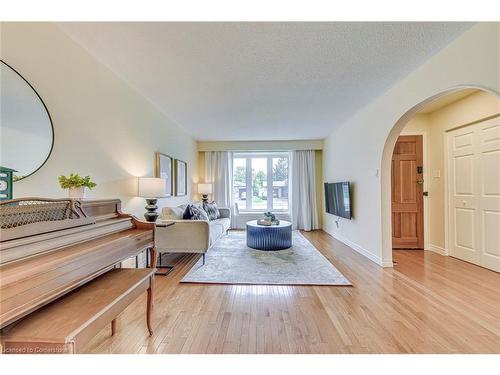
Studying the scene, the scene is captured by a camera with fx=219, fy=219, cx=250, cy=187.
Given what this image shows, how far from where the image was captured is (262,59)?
2205mm

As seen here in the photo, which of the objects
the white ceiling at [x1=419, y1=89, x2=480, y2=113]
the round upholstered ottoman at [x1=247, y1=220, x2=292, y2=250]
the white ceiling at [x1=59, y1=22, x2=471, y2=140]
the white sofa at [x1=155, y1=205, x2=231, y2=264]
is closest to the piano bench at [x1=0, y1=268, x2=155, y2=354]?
the white sofa at [x1=155, y1=205, x2=231, y2=264]

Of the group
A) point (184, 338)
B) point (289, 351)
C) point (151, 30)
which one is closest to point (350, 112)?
point (151, 30)

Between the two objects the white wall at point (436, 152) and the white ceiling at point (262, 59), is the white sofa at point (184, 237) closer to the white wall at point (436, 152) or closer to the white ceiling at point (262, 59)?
the white ceiling at point (262, 59)

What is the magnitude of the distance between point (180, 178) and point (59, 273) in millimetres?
3682

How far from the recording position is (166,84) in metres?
2.76

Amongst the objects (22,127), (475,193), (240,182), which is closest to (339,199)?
(475,193)

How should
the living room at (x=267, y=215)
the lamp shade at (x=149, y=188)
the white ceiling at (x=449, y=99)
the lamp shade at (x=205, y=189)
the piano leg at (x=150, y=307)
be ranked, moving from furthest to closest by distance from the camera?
1. the lamp shade at (x=205, y=189)
2. the white ceiling at (x=449, y=99)
3. the lamp shade at (x=149, y=188)
4. the piano leg at (x=150, y=307)
5. the living room at (x=267, y=215)

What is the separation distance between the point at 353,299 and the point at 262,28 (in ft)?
8.59

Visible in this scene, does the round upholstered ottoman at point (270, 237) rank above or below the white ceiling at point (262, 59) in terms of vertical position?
below

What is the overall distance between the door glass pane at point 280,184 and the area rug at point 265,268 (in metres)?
2.33

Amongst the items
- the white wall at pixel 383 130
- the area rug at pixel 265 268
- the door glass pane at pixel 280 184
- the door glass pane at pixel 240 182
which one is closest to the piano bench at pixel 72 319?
the area rug at pixel 265 268

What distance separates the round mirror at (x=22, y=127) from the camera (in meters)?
1.39

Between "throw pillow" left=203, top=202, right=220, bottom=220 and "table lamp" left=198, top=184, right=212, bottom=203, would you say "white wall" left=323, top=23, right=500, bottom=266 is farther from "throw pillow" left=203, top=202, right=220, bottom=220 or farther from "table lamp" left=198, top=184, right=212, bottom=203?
"table lamp" left=198, top=184, right=212, bottom=203
